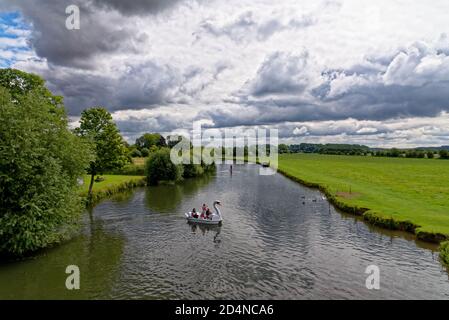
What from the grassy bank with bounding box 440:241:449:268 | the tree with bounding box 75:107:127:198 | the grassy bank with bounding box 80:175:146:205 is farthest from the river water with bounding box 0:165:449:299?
the tree with bounding box 75:107:127:198

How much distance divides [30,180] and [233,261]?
54.4ft

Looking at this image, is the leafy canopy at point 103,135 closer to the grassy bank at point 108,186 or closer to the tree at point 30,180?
the grassy bank at point 108,186

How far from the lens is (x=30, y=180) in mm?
25422

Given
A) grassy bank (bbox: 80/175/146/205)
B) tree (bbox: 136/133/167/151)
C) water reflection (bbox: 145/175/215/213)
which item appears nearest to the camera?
water reflection (bbox: 145/175/215/213)

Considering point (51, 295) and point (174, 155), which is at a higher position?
point (174, 155)

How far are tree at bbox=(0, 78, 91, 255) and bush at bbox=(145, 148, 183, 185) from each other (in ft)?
146

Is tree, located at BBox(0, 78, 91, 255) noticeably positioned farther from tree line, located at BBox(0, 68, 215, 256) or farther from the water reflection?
the water reflection

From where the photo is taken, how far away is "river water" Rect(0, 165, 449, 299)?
20688 mm

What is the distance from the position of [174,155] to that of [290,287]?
199 feet

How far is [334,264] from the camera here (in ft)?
81.8

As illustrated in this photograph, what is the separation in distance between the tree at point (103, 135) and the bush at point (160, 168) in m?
20.5

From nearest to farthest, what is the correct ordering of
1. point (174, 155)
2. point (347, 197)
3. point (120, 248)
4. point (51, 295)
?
1. point (51, 295)
2. point (120, 248)
3. point (347, 197)
4. point (174, 155)
